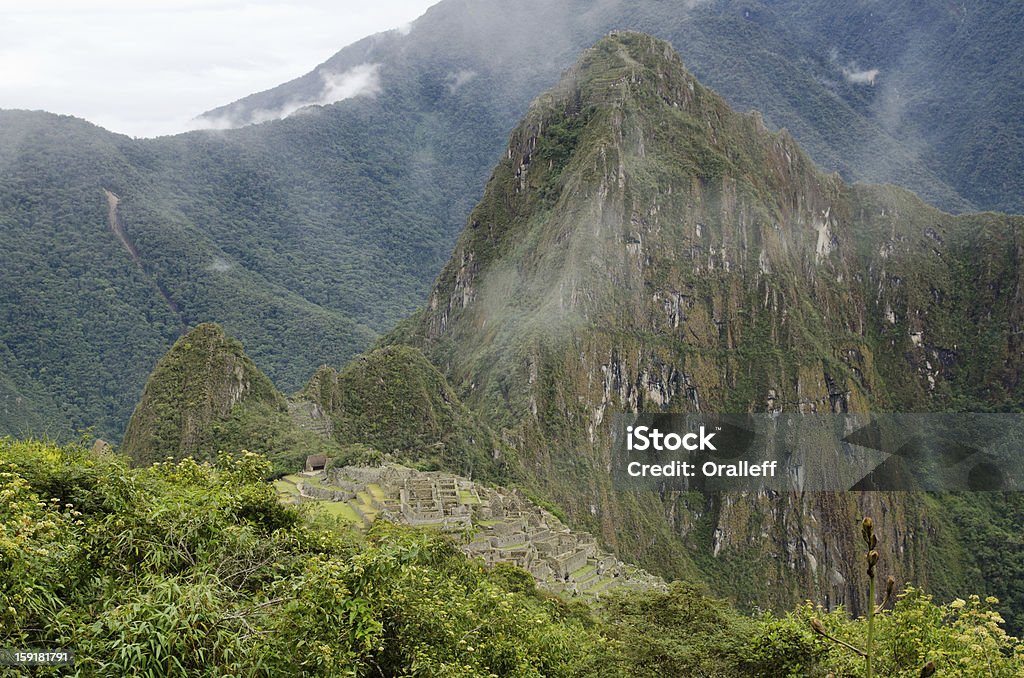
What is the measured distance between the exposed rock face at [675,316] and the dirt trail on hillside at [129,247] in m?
39.2

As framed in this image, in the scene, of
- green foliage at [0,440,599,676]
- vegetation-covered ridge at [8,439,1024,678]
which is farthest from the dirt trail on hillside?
green foliage at [0,440,599,676]

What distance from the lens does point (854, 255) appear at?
13788 cm

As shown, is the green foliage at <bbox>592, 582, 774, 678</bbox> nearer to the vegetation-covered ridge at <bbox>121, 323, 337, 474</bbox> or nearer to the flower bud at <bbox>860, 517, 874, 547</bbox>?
the flower bud at <bbox>860, 517, 874, 547</bbox>

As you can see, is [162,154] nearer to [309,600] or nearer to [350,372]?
[350,372]

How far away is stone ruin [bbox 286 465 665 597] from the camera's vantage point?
37.7 meters

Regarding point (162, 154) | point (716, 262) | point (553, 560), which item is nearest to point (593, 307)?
point (716, 262)

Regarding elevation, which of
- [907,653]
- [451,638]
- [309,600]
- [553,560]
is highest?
[309,600]

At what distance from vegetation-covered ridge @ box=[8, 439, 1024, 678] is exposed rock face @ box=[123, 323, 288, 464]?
1559 inches

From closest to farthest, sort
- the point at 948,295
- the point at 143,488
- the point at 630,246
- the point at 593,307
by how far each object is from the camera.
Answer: the point at 143,488, the point at 593,307, the point at 630,246, the point at 948,295

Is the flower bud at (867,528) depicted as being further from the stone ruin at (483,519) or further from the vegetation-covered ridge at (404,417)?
the vegetation-covered ridge at (404,417)

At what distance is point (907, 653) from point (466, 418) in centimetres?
5783

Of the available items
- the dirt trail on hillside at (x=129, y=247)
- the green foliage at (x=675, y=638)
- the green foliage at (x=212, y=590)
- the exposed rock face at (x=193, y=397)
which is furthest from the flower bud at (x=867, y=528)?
the dirt trail on hillside at (x=129, y=247)
